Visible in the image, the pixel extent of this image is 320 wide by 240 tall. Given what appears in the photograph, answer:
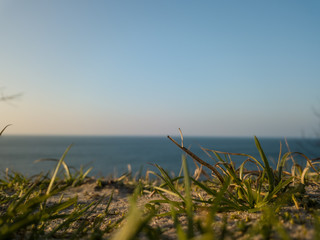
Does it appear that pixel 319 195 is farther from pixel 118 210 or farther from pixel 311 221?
pixel 118 210

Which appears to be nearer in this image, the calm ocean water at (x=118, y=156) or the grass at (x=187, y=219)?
the grass at (x=187, y=219)

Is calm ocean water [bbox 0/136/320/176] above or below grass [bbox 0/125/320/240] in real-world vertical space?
below

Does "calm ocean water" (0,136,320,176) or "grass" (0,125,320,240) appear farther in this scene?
"calm ocean water" (0,136,320,176)

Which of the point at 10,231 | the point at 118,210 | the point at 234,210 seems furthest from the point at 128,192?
the point at 10,231

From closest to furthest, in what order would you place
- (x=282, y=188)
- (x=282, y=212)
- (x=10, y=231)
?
(x=10, y=231) → (x=282, y=212) → (x=282, y=188)

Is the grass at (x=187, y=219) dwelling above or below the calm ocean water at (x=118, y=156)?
above

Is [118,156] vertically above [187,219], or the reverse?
[187,219]

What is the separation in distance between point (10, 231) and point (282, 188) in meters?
1.64

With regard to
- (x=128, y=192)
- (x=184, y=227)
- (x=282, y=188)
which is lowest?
(x=128, y=192)

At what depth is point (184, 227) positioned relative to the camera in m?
1.28

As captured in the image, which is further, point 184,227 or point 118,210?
point 118,210

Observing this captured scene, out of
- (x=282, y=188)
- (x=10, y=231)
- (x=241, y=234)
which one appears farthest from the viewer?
(x=282, y=188)

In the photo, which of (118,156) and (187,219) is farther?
(118,156)

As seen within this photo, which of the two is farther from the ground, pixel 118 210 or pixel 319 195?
pixel 319 195
